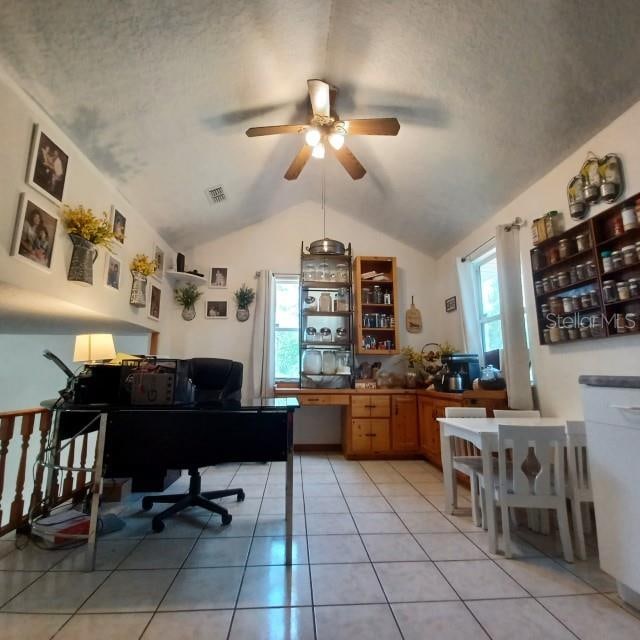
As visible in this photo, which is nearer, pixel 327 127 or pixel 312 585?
pixel 312 585

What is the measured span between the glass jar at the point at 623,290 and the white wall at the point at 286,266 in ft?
8.57

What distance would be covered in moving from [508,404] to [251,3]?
3.36 m

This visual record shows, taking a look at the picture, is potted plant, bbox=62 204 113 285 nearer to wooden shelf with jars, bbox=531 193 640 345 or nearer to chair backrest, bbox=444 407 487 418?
chair backrest, bbox=444 407 487 418

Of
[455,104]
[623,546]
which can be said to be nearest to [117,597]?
[623,546]

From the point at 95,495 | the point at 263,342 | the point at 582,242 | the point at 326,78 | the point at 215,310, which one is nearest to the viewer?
the point at 95,495

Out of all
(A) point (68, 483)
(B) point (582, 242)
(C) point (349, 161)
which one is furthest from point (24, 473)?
(B) point (582, 242)

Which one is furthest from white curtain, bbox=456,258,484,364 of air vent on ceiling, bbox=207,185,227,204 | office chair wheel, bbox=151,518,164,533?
office chair wheel, bbox=151,518,164,533

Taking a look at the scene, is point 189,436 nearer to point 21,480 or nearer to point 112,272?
point 21,480

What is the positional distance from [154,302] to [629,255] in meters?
4.06

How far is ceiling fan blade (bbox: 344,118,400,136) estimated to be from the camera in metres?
2.27

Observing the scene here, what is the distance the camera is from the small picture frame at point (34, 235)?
1761mm

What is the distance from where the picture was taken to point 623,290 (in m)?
2.00

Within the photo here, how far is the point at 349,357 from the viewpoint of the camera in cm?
435

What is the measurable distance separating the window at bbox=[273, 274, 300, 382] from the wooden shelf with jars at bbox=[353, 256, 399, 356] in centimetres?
84
